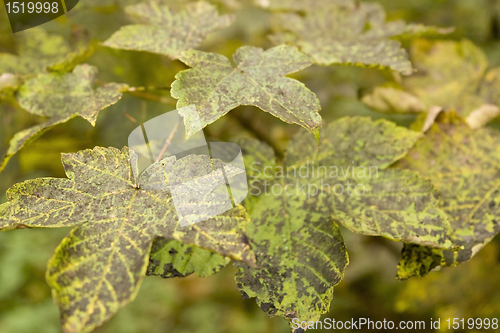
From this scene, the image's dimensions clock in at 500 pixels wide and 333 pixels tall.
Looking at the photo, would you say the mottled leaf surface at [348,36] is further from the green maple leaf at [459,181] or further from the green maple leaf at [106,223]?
the green maple leaf at [106,223]

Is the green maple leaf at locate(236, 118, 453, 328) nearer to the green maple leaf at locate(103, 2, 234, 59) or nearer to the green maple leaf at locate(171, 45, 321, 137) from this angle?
the green maple leaf at locate(171, 45, 321, 137)

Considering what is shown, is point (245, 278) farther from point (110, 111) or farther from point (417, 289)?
point (417, 289)

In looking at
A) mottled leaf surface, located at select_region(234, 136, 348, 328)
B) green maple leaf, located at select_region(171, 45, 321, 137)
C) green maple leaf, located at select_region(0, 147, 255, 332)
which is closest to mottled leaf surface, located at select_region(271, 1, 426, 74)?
green maple leaf, located at select_region(171, 45, 321, 137)

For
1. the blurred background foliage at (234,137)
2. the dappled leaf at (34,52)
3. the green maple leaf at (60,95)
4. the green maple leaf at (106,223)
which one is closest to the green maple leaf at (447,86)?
the blurred background foliage at (234,137)

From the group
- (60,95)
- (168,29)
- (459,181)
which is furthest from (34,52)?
(459,181)

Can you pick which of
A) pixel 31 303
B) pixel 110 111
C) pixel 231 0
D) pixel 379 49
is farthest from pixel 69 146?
pixel 31 303

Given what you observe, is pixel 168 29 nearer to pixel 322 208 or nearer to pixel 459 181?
pixel 322 208
